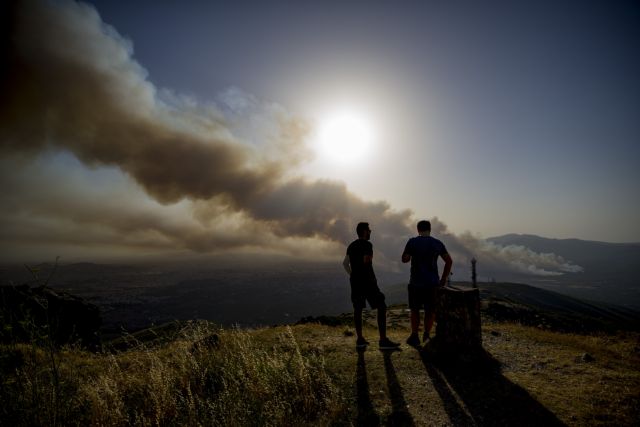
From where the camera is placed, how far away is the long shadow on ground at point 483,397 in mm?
4555

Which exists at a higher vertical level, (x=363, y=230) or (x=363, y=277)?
(x=363, y=230)

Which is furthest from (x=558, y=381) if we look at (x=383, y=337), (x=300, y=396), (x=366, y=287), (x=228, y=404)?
(x=228, y=404)

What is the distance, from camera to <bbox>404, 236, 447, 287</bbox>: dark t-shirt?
7988mm

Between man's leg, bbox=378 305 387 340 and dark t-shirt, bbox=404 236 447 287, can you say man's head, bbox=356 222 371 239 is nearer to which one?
dark t-shirt, bbox=404 236 447 287

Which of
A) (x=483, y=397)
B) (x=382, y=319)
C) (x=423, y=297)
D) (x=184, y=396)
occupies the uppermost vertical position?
(x=423, y=297)

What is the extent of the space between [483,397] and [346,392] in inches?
96.5

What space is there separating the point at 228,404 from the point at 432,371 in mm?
4253

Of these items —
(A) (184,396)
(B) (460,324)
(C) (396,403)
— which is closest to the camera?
(C) (396,403)

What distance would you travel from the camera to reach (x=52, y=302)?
1861 centimetres

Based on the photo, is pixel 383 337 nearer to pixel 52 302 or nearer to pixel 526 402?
pixel 526 402

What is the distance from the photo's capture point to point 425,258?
803cm

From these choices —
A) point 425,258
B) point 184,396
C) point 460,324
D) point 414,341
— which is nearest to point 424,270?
point 425,258

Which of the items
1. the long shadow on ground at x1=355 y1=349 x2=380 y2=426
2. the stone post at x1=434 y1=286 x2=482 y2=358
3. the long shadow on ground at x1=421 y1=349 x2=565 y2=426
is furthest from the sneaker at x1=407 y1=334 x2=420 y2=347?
the long shadow on ground at x1=355 y1=349 x2=380 y2=426

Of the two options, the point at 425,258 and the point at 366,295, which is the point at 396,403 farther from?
the point at 425,258
